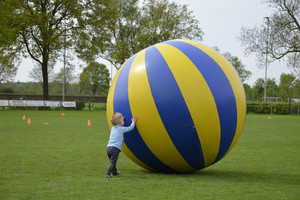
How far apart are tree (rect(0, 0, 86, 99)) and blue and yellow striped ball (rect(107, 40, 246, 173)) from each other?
101 ft

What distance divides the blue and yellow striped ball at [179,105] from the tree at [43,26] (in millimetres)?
30798

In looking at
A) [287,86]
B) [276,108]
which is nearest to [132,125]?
[276,108]

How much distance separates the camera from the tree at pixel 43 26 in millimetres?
34678

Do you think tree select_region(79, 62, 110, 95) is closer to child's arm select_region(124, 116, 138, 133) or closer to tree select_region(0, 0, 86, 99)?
tree select_region(0, 0, 86, 99)

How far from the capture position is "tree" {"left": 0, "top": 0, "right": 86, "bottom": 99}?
114ft

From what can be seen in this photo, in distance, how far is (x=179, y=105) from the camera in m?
5.56

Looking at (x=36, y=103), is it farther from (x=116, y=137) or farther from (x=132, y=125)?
(x=132, y=125)

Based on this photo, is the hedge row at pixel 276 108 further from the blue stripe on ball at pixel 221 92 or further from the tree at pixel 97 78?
the tree at pixel 97 78

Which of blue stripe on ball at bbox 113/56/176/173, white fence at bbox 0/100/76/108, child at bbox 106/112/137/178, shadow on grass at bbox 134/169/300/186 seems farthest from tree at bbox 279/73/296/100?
child at bbox 106/112/137/178

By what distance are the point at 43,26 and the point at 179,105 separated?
33440 millimetres

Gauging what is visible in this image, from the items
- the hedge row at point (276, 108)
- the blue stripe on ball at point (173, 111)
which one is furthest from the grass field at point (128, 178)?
the hedge row at point (276, 108)

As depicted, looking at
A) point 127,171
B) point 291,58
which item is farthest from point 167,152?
point 291,58

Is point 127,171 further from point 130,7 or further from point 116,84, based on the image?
point 130,7

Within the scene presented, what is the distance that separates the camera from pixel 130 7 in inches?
2101
